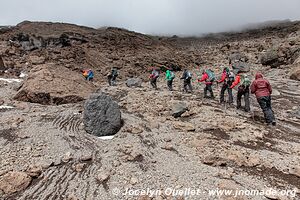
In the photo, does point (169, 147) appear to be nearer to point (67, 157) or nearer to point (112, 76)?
point (67, 157)

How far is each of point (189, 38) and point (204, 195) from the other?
53.4 metres

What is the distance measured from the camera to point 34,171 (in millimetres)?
6547

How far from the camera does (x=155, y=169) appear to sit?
6934mm

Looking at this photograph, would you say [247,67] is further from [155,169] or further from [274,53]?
[155,169]

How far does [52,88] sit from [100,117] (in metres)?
5.62

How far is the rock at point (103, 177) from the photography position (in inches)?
253

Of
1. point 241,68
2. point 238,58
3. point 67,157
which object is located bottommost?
point 241,68

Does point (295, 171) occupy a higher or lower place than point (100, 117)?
lower

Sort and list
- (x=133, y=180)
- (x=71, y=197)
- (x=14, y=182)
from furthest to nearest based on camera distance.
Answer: (x=133, y=180), (x=14, y=182), (x=71, y=197)

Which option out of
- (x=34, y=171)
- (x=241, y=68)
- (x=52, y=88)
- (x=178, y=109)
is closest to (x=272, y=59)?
(x=241, y=68)

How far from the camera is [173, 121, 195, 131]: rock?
9.73m

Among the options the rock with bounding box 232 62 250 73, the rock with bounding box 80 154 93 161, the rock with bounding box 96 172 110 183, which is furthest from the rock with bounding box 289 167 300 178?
the rock with bounding box 232 62 250 73

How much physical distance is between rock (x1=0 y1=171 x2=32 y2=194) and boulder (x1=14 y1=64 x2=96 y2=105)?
699 cm

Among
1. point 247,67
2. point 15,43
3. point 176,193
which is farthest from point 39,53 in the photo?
point 176,193
